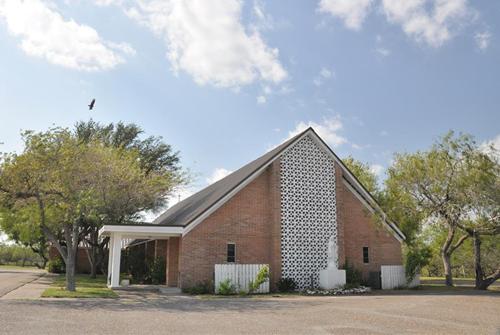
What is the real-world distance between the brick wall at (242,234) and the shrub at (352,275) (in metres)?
3.45

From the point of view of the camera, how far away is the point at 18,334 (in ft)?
28.8

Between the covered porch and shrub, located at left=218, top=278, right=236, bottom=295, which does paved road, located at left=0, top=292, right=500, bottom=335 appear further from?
the covered porch

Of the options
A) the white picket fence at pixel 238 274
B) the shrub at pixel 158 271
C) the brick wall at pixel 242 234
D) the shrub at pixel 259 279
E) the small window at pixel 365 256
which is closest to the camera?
the white picket fence at pixel 238 274

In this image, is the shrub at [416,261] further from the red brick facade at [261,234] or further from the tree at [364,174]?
the tree at [364,174]

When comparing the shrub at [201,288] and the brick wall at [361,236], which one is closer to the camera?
the shrub at [201,288]

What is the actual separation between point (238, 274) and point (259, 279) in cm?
96

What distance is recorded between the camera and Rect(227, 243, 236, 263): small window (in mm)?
21625

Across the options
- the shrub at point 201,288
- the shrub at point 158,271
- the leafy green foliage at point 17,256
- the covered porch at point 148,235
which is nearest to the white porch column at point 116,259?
the covered porch at point 148,235

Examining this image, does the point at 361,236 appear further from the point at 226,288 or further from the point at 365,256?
the point at 226,288

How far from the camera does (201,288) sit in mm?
19969

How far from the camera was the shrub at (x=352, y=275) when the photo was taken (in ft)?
73.2

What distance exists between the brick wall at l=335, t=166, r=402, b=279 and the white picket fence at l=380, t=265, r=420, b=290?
1.01 meters

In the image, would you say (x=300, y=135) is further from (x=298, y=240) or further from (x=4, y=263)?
(x=4, y=263)

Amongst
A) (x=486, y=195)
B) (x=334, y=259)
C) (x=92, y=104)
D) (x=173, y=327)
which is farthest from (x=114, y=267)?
(x=486, y=195)
